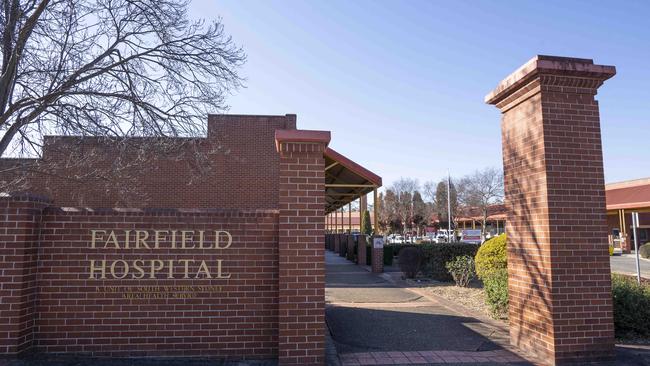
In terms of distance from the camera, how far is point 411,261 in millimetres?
14953

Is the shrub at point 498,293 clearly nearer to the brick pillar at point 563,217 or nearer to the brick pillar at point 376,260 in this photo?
the brick pillar at point 563,217

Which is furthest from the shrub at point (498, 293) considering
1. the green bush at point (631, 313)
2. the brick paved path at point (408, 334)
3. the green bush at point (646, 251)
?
the green bush at point (646, 251)

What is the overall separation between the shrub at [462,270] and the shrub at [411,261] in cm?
158

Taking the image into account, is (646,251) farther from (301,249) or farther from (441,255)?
(301,249)

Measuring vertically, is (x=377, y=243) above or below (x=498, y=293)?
above

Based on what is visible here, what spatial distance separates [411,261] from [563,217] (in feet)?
31.1

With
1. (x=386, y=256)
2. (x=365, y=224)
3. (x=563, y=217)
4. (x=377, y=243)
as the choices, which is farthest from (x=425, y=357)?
(x=365, y=224)

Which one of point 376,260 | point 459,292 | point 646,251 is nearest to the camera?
point 459,292

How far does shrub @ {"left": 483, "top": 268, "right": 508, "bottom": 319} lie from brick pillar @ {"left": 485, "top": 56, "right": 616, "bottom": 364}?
2.06 m

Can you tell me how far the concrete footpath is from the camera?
5688 mm

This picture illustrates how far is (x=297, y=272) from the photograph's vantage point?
17.9ft

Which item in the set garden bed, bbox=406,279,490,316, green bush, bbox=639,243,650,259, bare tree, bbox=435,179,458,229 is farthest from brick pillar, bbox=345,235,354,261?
bare tree, bbox=435,179,458,229

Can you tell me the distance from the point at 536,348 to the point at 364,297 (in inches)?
223

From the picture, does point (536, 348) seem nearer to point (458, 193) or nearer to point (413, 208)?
point (458, 193)
